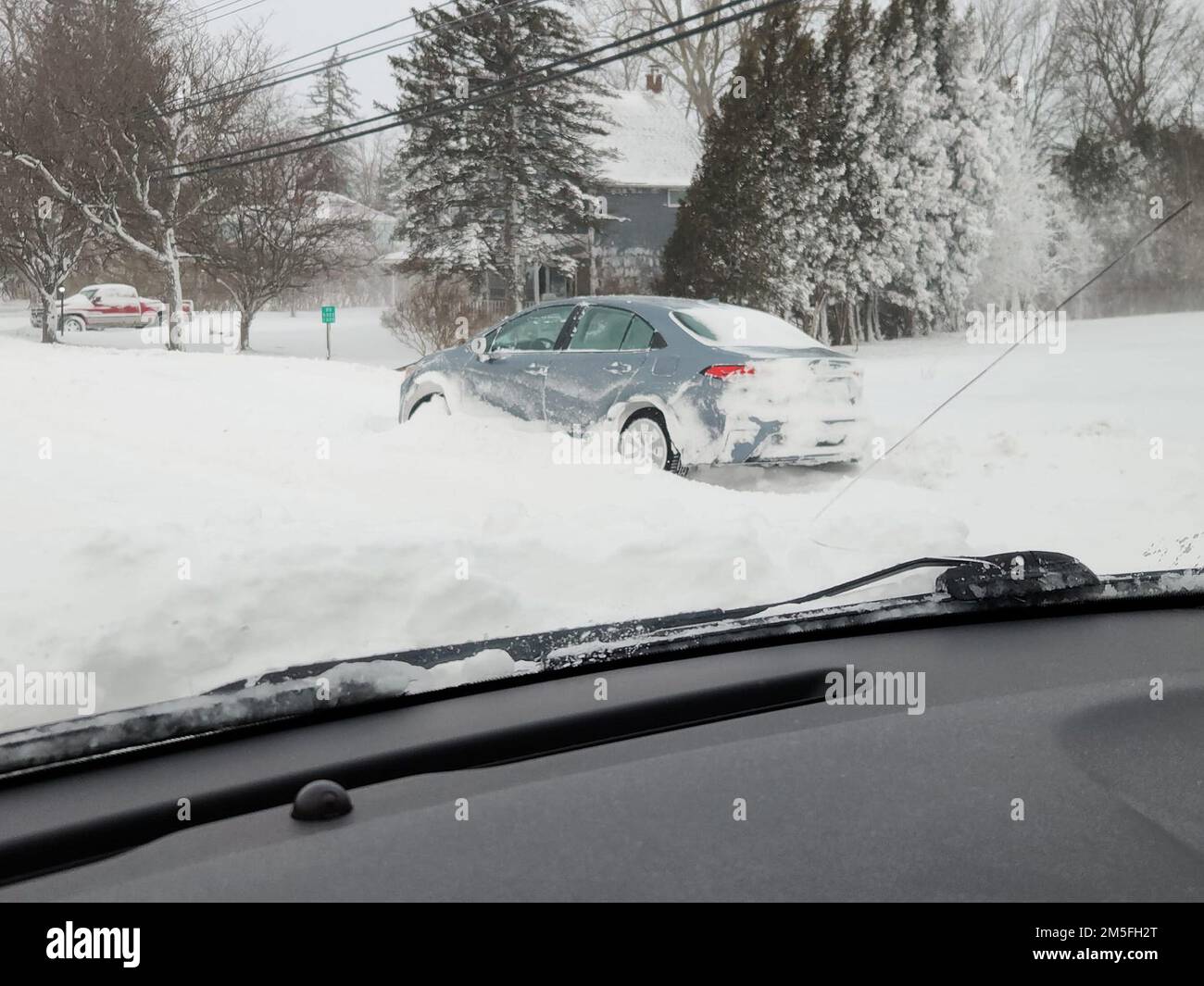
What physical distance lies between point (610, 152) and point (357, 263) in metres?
1.63

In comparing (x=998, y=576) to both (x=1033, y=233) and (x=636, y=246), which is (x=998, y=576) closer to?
(x=1033, y=233)

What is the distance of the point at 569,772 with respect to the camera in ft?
5.29

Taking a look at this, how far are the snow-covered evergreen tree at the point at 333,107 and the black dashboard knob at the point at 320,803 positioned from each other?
11.3ft

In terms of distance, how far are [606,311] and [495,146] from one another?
4.42 feet

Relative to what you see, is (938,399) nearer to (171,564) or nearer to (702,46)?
(702,46)

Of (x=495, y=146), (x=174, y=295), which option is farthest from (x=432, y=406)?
(x=174, y=295)

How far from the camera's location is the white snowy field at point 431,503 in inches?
113

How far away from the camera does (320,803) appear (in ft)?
4.71

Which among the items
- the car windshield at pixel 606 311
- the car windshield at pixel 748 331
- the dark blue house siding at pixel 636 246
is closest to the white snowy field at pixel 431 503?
the car windshield at pixel 606 311

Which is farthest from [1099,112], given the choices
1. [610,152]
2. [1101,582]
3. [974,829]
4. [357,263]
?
[974,829]

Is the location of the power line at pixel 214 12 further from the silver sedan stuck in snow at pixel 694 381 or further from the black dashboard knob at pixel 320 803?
the black dashboard knob at pixel 320 803

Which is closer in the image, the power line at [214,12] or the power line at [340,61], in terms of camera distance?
the power line at [214,12]

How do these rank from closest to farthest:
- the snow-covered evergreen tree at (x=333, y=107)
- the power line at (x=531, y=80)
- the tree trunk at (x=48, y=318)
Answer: the snow-covered evergreen tree at (x=333, y=107), the power line at (x=531, y=80), the tree trunk at (x=48, y=318)
